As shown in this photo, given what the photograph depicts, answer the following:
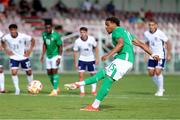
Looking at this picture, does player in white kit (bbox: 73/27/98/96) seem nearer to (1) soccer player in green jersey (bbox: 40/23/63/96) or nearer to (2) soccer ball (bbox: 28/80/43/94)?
(1) soccer player in green jersey (bbox: 40/23/63/96)

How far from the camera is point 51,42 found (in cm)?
2270

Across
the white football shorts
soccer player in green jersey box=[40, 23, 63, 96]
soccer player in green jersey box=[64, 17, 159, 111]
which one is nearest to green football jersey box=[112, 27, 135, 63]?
soccer player in green jersey box=[64, 17, 159, 111]

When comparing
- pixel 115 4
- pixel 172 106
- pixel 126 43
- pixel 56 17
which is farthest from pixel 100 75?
pixel 115 4

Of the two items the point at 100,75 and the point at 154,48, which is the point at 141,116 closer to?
the point at 100,75

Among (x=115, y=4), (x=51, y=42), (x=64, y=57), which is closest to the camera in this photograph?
(x=51, y=42)

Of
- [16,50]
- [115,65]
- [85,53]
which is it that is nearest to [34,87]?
[16,50]

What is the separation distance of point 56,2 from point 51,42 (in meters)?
22.3

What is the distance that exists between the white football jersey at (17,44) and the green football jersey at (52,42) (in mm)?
548

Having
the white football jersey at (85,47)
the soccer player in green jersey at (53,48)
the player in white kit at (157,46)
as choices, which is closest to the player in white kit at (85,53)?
the white football jersey at (85,47)

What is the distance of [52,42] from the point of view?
74.5 feet

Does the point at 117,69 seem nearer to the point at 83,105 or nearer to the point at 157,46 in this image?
the point at 83,105

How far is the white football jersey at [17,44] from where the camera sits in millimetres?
22609

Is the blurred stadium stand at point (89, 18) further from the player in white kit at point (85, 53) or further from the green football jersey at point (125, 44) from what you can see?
the green football jersey at point (125, 44)

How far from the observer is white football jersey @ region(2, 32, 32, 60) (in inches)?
890
